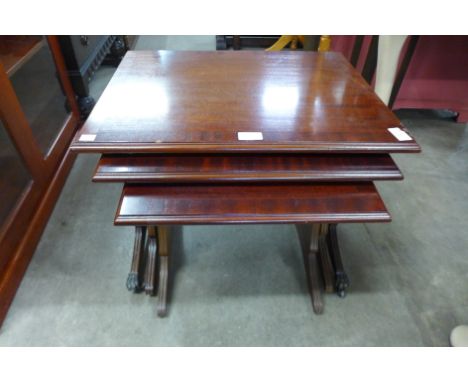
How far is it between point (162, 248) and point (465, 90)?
203 centimetres

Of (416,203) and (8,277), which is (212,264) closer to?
(8,277)

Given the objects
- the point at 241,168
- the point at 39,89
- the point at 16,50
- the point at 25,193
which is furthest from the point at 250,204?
the point at 39,89

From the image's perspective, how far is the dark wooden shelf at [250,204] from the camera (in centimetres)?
71

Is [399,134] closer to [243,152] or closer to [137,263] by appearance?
[243,152]

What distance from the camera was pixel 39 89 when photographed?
58.0 inches

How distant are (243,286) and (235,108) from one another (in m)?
0.61

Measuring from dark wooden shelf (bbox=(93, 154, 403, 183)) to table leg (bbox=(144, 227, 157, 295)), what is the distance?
0.36 meters

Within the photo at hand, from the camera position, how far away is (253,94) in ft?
3.07

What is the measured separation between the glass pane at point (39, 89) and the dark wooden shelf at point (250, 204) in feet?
2.99

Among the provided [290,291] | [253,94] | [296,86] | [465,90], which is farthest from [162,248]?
[465,90]

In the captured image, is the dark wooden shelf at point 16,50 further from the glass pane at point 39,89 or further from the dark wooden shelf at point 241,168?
the dark wooden shelf at point 241,168

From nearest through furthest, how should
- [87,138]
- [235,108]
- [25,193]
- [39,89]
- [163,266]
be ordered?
[87,138]
[235,108]
[163,266]
[25,193]
[39,89]

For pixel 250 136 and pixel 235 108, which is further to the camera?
pixel 235 108

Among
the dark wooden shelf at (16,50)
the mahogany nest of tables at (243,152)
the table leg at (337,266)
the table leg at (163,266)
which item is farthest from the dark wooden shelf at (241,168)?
the dark wooden shelf at (16,50)
